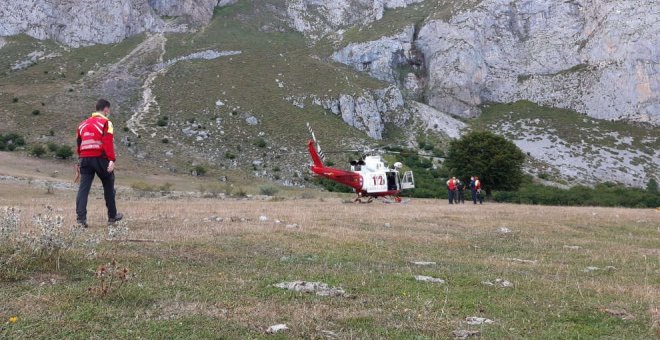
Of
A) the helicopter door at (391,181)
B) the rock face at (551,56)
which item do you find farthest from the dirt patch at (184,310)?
the rock face at (551,56)

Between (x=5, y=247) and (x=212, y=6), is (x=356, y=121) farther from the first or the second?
(x=5, y=247)

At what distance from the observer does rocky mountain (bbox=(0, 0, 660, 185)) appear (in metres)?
76.0

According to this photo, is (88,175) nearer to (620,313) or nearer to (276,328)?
(276,328)

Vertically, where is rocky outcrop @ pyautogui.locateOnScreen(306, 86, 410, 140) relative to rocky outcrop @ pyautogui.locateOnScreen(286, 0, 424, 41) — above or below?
below

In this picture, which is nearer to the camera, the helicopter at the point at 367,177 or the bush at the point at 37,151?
the helicopter at the point at 367,177

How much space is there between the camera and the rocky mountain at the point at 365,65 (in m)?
76.0

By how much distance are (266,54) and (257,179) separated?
1833 inches

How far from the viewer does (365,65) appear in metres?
102

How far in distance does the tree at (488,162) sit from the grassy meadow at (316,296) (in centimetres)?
3993

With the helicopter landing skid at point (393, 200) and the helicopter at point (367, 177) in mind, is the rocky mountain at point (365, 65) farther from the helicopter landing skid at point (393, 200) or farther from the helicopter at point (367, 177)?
the helicopter at point (367, 177)

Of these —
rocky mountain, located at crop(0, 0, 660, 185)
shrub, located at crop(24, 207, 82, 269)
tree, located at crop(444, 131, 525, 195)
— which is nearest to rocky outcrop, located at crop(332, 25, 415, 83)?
rocky mountain, located at crop(0, 0, 660, 185)

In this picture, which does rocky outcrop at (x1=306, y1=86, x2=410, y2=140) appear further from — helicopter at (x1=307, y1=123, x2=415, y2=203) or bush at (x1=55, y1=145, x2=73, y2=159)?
helicopter at (x1=307, y1=123, x2=415, y2=203)

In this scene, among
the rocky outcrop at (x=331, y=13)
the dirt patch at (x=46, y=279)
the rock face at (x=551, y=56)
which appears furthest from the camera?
the rocky outcrop at (x=331, y=13)

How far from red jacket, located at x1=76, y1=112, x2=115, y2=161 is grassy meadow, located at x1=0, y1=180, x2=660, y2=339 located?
5.00 feet
